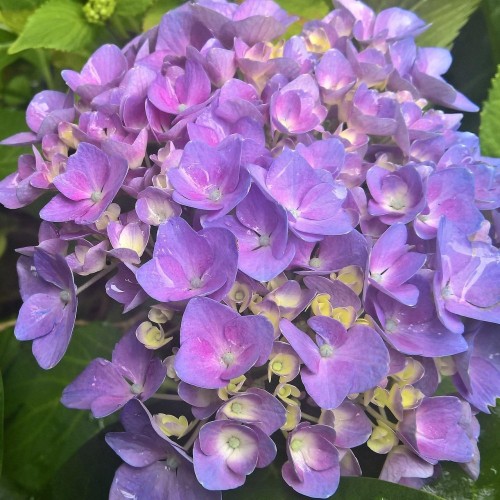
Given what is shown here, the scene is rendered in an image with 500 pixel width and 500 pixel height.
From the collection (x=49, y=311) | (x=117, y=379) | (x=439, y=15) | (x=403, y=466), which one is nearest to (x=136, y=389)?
(x=117, y=379)

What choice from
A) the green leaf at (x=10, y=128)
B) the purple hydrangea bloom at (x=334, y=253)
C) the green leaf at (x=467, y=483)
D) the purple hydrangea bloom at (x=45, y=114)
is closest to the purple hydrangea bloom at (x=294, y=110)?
the purple hydrangea bloom at (x=334, y=253)

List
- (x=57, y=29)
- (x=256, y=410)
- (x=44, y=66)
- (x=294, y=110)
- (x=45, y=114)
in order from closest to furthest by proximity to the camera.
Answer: (x=256, y=410) → (x=294, y=110) → (x=45, y=114) → (x=57, y=29) → (x=44, y=66)

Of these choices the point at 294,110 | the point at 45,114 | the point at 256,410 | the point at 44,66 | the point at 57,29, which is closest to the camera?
the point at 256,410

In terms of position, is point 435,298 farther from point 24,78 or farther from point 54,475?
point 24,78

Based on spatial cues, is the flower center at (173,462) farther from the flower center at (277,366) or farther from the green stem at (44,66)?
the green stem at (44,66)

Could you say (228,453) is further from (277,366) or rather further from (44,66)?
(44,66)

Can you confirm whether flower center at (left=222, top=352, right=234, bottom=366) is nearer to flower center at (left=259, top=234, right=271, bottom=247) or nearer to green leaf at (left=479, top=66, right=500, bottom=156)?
flower center at (left=259, top=234, right=271, bottom=247)

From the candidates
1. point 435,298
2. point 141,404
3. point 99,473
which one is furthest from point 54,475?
point 435,298
